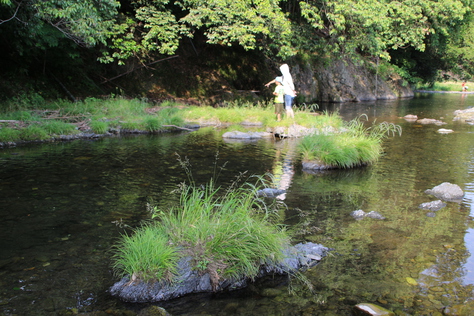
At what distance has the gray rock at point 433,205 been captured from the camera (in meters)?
7.19

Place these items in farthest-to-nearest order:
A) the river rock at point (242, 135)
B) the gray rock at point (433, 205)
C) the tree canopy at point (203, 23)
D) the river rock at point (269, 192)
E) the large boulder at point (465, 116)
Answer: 1. the large boulder at point (465, 116)
2. the river rock at point (242, 135)
3. the tree canopy at point (203, 23)
4. the river rock at point (269, 192)
5. the gray rock at point (433, 205)

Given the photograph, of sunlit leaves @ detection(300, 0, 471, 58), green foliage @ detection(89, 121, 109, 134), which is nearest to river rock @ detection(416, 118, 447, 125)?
sunlit leaves @ detection(300, 0, 471, 58)

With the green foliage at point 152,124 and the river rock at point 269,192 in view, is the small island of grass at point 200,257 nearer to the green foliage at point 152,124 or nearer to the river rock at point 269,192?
the river rock at point 269,192

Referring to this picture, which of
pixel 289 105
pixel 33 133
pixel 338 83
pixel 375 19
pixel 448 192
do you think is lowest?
pixel 448 192

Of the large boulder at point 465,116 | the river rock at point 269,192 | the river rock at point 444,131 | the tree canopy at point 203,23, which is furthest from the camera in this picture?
the large boulder at point 465,116

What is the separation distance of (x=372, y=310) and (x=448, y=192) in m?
4.73

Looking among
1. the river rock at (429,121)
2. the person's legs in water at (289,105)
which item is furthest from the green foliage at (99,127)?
the river rock at (429,121)

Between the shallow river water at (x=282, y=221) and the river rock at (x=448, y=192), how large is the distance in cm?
20

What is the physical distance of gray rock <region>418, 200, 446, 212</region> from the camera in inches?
283

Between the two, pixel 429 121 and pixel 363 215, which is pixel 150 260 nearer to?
pixel 363 215

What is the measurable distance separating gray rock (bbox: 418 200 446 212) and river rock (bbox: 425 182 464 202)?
1.54 feet

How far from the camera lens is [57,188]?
26.9 ft

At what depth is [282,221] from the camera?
655 cm

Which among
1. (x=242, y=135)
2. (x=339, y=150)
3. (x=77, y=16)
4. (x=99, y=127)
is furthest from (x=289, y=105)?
(x=77, y=16)
